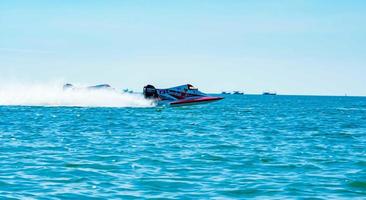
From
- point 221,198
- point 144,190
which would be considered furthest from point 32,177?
point 221,198

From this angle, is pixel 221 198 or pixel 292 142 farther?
pixel 292 142

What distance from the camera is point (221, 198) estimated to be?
13.8m

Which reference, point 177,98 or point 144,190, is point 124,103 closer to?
point 177,98

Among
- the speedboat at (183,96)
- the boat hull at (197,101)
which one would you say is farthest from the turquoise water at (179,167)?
the speedboat at (183,96)

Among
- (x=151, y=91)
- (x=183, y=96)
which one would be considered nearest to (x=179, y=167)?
(x=183, y=96)

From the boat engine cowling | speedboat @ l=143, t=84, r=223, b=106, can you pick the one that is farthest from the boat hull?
the boat engine cowling

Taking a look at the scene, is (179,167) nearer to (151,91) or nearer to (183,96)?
(183,96)

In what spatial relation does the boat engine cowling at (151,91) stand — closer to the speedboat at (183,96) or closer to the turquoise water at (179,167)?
the speedboat at (183,96)

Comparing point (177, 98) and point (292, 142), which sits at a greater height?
point (177, 98)

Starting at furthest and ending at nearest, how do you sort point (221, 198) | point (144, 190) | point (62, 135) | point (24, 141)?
point (62, 135), point (24, 141), point (144, 190), point (221, 198)

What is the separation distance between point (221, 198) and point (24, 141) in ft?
52.4

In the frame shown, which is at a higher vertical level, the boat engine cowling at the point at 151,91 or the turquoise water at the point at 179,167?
the boat engine cowling at the point at 151,91

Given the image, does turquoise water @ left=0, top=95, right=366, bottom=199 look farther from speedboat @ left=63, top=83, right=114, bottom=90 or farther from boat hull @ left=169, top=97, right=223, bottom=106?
speedboat @ left=63, top=83, right=114, bottom=90

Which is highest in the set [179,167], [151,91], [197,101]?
[151,91]
